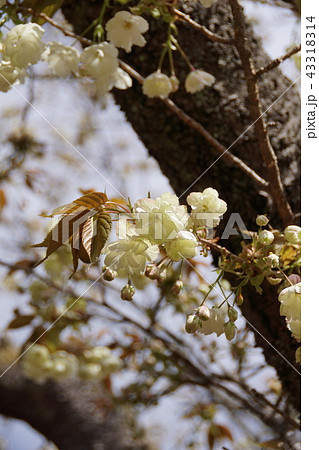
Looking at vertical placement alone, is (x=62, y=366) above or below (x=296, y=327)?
above

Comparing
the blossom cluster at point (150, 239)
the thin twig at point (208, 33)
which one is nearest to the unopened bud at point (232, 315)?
the blossom cluster at point (150, 239)

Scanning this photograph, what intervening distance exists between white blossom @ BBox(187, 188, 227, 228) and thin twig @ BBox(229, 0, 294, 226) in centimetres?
24

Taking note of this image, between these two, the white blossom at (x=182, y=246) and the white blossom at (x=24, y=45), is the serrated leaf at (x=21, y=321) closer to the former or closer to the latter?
the white blossom at (x=24, y=45)

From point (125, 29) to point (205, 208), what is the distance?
0.44 meters

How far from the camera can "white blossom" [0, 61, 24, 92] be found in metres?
0.93

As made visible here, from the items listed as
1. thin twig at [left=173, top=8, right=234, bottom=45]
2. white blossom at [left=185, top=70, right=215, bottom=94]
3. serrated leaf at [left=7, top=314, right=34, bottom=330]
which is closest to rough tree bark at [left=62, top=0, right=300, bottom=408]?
white blossom at [left=185, top=70, right=215, bottom=94]

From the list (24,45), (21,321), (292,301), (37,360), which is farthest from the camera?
(37,360)

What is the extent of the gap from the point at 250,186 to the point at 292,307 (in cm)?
47

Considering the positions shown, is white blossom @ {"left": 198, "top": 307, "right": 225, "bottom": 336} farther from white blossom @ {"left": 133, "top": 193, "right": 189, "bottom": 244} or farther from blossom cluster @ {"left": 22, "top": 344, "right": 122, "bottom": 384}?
blossom cluster @ {"left": 22, "top": 344, "right": 122, "bottom": 384}

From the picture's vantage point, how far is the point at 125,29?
951 millimetres

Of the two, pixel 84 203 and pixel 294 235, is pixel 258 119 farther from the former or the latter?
pixel 84 203

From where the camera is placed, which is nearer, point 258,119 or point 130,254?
point 130,254

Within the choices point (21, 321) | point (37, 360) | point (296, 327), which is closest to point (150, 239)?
point (296, 327)
